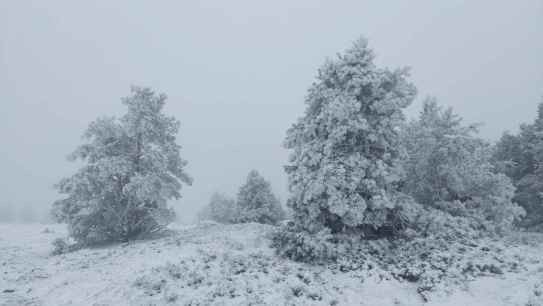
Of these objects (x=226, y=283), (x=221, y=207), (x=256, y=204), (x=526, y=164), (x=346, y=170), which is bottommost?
(x=226, y=283)

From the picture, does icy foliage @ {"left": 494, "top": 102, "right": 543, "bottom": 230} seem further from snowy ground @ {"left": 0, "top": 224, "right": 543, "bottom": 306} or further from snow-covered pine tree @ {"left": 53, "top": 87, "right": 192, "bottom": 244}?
snow-covered pine tree @ {"left": 53, "top": 87, "right": 192, "bottom": 244}

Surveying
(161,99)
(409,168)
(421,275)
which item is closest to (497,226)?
(409,168)

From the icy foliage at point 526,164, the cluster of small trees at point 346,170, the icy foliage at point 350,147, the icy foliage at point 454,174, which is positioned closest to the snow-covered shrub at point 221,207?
the cluster of small trees at point 346,170

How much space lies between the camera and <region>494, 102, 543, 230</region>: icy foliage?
88.5 ft

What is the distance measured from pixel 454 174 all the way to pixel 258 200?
690 inches

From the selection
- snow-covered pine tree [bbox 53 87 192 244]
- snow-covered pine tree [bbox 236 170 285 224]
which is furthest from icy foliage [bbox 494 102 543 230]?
snow-covered pine tree [bbox 53 87 192 244]

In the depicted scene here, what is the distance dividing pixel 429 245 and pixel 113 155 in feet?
65.4

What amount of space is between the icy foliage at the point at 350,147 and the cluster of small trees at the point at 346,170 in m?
0.06

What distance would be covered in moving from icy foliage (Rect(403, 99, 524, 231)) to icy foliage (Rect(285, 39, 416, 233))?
17.0 feet

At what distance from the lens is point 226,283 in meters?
12.5

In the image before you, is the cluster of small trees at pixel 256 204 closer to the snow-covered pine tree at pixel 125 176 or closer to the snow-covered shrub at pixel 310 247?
the snow-covered pine tree at pixel 125 176

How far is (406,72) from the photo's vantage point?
677 inches

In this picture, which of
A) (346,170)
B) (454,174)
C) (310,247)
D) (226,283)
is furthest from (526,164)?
(226,283)

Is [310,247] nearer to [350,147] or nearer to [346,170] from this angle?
[346,170]
